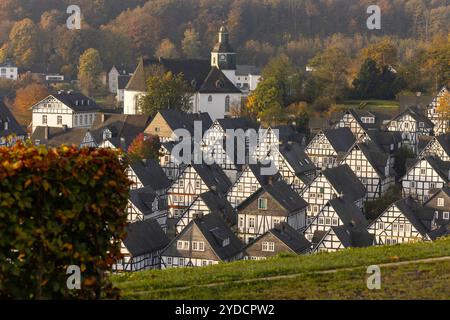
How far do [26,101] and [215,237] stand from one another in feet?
147

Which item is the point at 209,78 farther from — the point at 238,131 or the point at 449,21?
the point at 449,21

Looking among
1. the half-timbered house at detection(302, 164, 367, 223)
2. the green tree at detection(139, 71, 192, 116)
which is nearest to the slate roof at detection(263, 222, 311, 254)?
the half-timbered house at detection(302, 164, 367, 223)

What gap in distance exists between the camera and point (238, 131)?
5519 centimetres

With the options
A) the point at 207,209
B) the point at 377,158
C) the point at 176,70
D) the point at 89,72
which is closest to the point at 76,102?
the point at 176,70

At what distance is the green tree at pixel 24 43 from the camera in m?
100

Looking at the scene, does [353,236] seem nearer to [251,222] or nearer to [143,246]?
[251,222]

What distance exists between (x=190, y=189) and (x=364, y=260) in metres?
30.5

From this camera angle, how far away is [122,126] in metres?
60.9

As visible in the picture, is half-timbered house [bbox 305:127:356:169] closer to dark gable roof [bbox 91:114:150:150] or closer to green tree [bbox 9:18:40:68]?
dark gable roof [bbox 91:114:150:150]

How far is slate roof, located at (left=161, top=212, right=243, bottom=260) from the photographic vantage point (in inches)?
1284

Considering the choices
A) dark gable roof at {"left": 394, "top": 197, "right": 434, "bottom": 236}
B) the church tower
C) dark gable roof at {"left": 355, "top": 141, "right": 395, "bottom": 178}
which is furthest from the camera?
the church tower

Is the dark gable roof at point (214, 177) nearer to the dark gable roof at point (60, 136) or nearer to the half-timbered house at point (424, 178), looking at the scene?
the half-timbered house at point (424, 178)

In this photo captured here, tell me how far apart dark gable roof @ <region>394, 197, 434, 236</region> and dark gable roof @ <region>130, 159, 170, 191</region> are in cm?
1184
